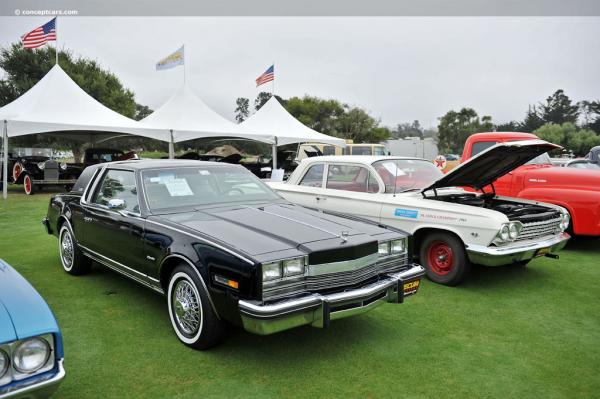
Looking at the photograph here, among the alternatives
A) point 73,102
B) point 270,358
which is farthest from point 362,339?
point 73,102

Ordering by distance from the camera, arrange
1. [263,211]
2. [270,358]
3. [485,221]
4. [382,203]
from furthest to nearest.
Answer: [382,203] < [485,221] < [263,211] < [270,358]

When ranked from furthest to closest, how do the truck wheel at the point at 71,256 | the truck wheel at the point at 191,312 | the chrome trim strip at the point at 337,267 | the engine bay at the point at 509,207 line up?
1. the engine bay at the point at 509,207
2. the truck wheel at the point at 71,256
3. the truck wheel at the point at 191,312
4. the chrome trim strip at the point at 337,267

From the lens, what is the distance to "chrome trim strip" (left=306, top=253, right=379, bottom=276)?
10.4ft

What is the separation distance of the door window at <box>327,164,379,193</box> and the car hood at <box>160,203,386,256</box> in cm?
186

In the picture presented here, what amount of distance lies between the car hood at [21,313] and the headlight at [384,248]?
2.42 m

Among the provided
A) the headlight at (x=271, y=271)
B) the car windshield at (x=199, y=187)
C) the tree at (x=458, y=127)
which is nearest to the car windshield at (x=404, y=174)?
the car windshield at (x=199, y=187)

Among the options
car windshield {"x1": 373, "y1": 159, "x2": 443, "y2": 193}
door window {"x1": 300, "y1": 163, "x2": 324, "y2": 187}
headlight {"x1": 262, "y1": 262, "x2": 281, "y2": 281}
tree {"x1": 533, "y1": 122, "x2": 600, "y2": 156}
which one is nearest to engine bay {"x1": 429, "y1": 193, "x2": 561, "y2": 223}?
car windshield {"x1": 373, "y1": 159, "x2": 443, "y2": 193}

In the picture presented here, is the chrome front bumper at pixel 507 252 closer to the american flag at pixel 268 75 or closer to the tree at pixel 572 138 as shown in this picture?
the american flag at pixel 268 75

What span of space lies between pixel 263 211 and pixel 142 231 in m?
1.10

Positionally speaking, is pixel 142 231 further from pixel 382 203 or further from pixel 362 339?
pixel 382 203

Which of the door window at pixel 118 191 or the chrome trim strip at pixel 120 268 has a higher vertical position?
the door window at pixel 118 191

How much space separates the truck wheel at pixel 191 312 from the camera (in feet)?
10.8

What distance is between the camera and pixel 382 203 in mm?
5723

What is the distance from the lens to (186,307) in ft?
11.5
